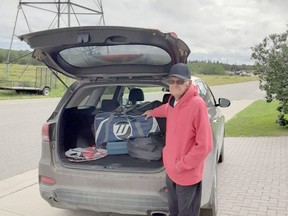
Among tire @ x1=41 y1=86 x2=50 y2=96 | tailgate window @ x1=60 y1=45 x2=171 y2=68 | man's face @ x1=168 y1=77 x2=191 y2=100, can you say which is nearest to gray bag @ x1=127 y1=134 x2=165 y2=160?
tailgate window @ x1=60 y1=45 x2=171 y2=68

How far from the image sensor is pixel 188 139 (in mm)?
2617

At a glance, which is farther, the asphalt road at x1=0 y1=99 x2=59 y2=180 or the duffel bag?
the asphalt road at x1=0 y1=99 x2=59 y2=180

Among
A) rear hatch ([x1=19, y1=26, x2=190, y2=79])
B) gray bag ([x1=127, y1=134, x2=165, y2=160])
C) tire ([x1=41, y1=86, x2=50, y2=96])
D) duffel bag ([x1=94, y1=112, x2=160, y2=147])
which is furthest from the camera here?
tire ([x1=41, y1=86, x2=50, y2=96])

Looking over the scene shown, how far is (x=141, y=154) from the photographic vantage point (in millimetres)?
3668

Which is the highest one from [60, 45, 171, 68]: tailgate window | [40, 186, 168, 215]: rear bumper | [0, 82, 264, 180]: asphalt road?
[60, 45, 171, 68]: tailgate window

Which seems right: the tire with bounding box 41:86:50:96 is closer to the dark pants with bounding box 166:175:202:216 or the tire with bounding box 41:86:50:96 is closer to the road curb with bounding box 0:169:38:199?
the road curb with bounding box 0:169:38:199

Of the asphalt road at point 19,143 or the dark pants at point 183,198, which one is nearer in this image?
the dark pants at point 183,198

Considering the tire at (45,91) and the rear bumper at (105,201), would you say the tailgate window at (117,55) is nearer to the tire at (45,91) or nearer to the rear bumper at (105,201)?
the rear bumper at (105,201)

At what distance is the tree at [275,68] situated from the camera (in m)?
8.94

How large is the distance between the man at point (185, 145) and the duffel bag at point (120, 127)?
3.42ft

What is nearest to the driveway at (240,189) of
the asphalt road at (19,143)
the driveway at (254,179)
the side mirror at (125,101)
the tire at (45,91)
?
the driveway at (254,179)

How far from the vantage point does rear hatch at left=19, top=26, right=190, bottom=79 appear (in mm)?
2906

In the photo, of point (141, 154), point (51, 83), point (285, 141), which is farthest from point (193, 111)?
point (51, 83)

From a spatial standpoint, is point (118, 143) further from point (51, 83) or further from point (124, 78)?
point (51, 83)
